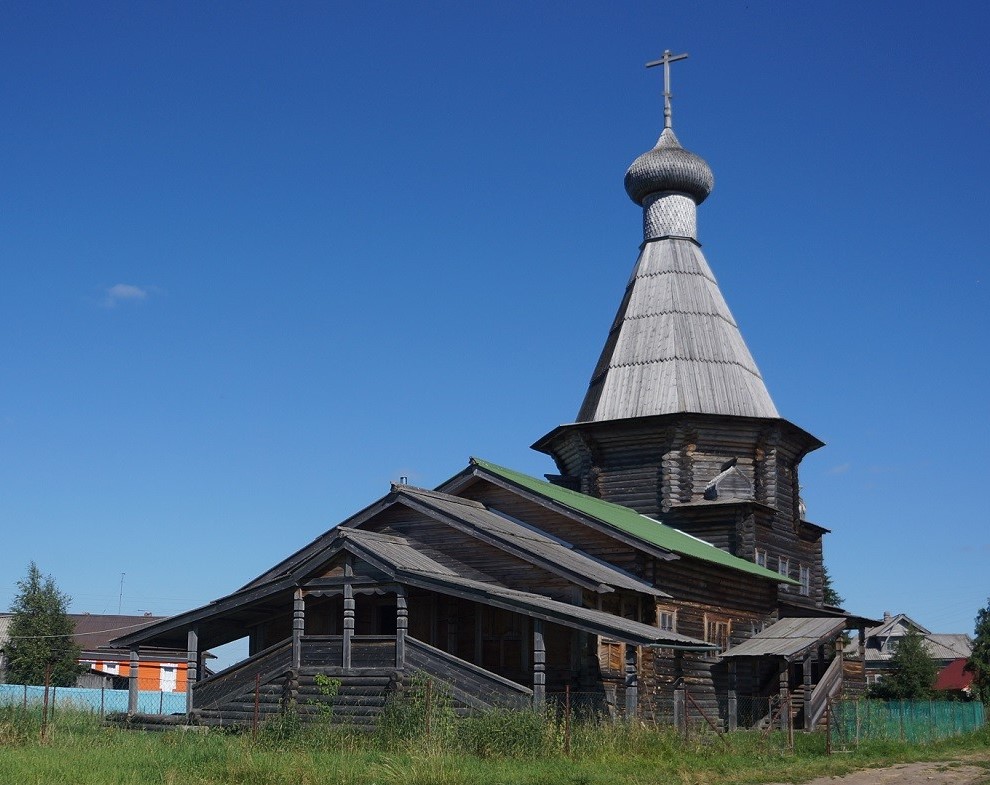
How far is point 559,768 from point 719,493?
608 inches

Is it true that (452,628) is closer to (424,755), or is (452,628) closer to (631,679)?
(631,679)

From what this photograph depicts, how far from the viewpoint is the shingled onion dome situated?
36.8 metres

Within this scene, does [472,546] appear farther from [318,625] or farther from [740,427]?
[740,427]

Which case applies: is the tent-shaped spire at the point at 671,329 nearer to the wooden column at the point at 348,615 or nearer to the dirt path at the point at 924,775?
the wooden column at the point at 348,615

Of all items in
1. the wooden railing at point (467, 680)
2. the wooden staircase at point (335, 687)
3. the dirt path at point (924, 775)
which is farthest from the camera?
the wooden staircase at point (335, 687)

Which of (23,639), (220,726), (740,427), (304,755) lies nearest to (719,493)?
(740,427)

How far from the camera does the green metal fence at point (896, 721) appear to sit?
2175cm

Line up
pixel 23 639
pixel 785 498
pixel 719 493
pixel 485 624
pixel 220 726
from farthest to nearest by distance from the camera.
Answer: pixel 23 639 → pixel 785 498 → pixel 719 493 → pixel 485 624 → pixel 220 726

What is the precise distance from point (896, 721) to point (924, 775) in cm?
531

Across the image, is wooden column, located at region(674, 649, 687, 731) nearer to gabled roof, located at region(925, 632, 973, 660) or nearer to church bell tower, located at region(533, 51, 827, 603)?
church bell tower, located at region(533, 51, 827, 603)

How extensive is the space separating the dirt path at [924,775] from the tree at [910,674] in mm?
20745

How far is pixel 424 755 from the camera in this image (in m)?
15.9

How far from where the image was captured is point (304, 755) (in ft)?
52.3

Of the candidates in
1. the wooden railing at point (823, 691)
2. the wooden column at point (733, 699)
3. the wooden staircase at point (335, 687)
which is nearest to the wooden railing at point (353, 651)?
the wooden staircase at point (335, 687)
